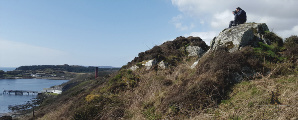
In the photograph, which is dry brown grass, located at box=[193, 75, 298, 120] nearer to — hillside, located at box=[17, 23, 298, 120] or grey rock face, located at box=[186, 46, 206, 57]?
hillside, located at box=[17, 23, 298, 120]

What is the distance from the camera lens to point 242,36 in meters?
8.12

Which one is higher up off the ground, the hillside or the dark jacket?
the dark jacket

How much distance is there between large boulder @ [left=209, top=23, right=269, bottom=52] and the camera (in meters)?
8.13

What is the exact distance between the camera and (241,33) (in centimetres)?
827

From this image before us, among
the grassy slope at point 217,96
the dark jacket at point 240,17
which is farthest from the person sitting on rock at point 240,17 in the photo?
the grassy slope at point 217,96

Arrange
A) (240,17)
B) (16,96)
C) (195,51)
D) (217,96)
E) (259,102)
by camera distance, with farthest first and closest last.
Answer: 1. (16,96)
2. (195,51)
3. (240,17)
4. (217,96)
5. (259,102)

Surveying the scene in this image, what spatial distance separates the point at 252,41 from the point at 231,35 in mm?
1038

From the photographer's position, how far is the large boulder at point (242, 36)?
26.7 ft

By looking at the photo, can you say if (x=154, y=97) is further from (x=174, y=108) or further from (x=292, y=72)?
(x=292, y=72)

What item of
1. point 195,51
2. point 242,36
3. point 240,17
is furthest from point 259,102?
point 195,51

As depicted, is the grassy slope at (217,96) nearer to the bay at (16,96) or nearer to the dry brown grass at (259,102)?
the dry brown grass at (259,102)

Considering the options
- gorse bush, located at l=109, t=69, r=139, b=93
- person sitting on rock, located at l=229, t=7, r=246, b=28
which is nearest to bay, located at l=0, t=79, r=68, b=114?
gorse bush, located at l=109, t=69, r=139, b=93

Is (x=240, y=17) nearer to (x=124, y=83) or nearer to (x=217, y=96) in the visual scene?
(x=217, y=96)

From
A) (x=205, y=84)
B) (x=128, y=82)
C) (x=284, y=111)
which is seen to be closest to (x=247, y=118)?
(x=284, y=111)
